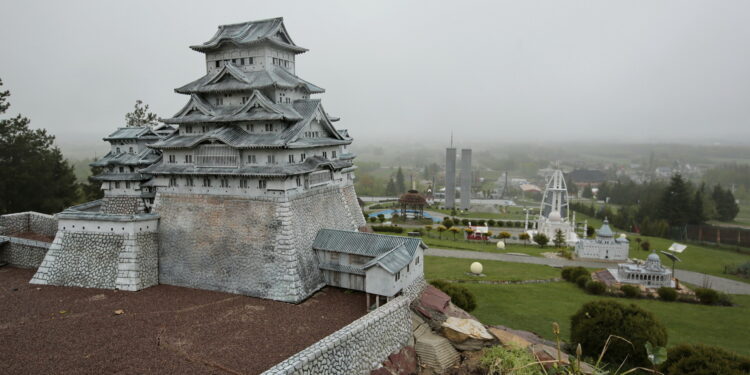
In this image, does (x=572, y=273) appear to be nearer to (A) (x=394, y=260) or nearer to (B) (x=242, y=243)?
(A) (x=394, y=260)

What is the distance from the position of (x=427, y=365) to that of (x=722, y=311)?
897 inches

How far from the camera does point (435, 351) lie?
62.2ft

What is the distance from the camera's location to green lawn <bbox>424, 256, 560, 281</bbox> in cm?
3453

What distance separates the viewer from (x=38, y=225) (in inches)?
1307

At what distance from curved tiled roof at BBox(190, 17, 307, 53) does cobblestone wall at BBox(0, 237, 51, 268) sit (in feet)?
53.1

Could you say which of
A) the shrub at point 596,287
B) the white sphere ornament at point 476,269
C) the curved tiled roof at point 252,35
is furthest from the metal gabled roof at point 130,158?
the shrub at point 596,287

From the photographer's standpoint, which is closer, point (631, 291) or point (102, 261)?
point (102, 261)

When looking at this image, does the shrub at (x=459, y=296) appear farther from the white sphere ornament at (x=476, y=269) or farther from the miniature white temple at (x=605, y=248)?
the miniature white temple at (x=605, y=248)

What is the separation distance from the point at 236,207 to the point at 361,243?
22.7 ft

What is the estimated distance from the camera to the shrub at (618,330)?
20.2 metres

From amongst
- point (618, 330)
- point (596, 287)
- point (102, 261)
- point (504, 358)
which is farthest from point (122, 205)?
point (596, 287)

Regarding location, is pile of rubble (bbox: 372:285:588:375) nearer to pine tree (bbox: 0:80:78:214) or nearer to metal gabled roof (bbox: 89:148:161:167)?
metal gabled roof (bbox: 89:148:161:167)

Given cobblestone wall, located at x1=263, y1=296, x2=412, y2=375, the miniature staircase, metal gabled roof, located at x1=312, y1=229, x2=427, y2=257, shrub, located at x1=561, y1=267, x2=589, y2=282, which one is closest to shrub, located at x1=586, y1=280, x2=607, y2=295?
shrub, located at x1=561, y1=267, x2=589, y2=282

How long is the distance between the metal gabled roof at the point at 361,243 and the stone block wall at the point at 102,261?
9370mm
